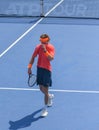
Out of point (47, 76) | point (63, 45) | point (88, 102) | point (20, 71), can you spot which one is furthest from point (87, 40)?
point (47, 76)

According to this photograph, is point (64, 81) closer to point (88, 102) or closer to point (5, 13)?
point (88, 102)

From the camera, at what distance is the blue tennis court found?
8516mm

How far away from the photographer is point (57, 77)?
415 inches

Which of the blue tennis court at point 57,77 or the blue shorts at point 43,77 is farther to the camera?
the blue tennis court at point 57,77

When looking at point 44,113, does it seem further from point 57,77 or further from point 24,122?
point 57,77

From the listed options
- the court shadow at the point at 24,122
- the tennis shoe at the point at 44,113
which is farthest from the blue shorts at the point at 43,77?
the court shadow at the point at 24,122

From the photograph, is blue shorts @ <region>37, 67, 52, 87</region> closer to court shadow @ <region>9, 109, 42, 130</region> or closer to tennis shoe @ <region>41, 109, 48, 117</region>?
tennis shoe @ <region>41, 109, 48, 117</region>

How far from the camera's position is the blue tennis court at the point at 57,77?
335 inches

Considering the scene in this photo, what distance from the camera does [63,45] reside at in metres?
12.9

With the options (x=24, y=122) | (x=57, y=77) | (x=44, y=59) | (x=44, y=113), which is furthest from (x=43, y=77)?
(x=57, y=77)

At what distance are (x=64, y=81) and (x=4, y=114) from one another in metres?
2.18

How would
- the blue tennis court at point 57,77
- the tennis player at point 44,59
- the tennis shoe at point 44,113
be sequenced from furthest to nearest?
the tennis shoe at point 44,113, the blue tennis court at point 57,77, the tennis player at point 44,59

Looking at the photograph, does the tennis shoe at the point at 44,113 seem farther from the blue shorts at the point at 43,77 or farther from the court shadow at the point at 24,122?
the blue shorts at the point at 43,77

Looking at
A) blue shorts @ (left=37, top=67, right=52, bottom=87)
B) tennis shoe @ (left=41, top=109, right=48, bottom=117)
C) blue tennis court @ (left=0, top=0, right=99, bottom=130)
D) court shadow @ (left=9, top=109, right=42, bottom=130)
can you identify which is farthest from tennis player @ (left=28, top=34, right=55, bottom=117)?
blue tennis court @ (left=0, top=0, right=99, bottom=130)
